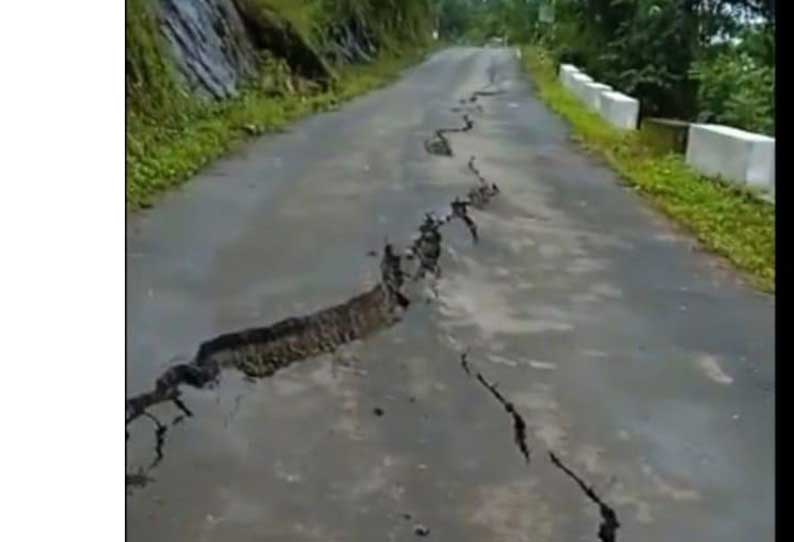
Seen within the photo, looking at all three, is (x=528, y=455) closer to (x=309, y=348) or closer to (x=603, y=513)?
(x=603, y=513)

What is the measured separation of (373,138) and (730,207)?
12.5ft

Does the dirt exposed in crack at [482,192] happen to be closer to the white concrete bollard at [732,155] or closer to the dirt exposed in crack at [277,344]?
the white concrete bollard at [732,155]

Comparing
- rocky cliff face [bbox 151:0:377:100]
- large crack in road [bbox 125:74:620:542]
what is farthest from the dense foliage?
rocky cliff face [bbox 151:0:377:100]

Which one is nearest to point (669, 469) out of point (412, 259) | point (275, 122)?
point (412, 259)

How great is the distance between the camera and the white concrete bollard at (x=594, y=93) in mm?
12214

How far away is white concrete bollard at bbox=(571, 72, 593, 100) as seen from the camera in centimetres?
1402

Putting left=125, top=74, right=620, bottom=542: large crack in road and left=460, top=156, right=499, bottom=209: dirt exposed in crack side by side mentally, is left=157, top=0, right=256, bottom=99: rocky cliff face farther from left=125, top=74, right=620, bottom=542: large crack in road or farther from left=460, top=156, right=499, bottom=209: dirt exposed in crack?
left=125, top=74, right=620, bottom=542: large crack in road

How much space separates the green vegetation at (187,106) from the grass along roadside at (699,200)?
2.77 m

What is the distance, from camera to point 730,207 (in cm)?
616

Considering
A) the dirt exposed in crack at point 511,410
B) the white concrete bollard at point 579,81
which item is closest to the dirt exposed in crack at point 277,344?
the dirt exposed in crack at point 511,410

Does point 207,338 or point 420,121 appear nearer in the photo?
point 207,338

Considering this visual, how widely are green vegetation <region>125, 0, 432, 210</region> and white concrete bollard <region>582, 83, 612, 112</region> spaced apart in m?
2.90

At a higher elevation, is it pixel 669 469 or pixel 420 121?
pixel 669 469
